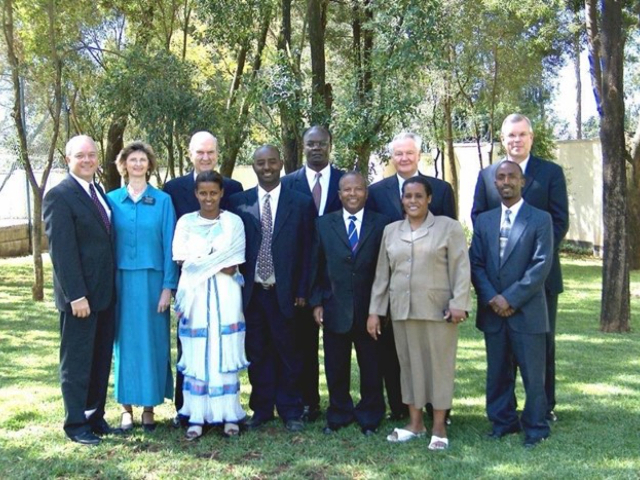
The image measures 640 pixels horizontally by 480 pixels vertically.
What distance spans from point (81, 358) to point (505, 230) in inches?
116

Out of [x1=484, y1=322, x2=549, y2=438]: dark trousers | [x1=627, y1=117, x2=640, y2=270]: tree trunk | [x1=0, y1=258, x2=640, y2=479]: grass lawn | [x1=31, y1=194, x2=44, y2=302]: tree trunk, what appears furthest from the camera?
[x1=627, y1=117, x2=640, y2=270]: tree trunk

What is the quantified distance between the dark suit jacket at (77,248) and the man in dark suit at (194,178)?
0.66 metres

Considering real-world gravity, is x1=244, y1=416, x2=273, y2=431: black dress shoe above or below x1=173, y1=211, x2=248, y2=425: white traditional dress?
below

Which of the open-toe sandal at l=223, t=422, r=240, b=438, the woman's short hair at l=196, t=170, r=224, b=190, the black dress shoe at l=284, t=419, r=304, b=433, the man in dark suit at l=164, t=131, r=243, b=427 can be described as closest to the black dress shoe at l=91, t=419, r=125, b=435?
the man in dark suit at l=164, t=131, r=243, b=427

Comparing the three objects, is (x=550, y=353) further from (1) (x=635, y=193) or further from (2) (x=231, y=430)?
(1) (x=635, y=193)

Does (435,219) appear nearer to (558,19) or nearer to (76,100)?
(76,100)

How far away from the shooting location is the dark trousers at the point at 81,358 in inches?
208

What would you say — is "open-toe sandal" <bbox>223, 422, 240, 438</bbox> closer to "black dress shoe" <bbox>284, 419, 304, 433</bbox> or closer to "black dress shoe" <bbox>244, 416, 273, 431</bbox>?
"black dress shoe" <bbox>244, 416, 273, 431</bbox>

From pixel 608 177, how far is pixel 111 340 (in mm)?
6782

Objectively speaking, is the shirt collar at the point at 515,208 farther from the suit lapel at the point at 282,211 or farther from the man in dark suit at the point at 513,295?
the suit lapel at the point at 282,211

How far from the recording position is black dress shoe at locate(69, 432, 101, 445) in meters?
5.30

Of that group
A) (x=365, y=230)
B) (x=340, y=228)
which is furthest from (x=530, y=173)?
(x=340, y=228)

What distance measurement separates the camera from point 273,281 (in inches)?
219

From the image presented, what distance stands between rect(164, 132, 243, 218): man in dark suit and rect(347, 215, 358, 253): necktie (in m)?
0.97
